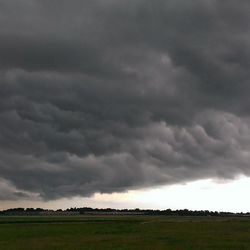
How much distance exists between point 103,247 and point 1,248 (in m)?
13.6

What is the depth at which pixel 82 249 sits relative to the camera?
5778 cm

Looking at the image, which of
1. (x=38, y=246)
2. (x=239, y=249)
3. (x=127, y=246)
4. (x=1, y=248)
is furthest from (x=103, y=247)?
(x=239, y=249)

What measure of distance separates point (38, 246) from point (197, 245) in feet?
70.3

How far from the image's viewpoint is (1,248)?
61.3m

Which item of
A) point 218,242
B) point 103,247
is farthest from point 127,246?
point 218,242

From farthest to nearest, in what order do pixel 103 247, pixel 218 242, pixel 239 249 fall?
pixel 218 242 → pixel 103 247 → pixel 239 249

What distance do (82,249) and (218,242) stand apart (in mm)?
20968

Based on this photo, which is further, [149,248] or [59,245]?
[59,245]

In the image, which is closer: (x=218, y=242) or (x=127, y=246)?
(x=127, y=246)

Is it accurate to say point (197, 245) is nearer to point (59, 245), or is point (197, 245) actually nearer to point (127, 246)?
point (127, 246)

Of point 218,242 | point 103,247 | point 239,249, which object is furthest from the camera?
point 218,242

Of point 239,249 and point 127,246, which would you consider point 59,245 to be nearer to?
point 127,246

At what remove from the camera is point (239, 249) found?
57250 millimetres

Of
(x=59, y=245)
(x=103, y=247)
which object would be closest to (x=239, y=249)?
(x=103, y=247)
